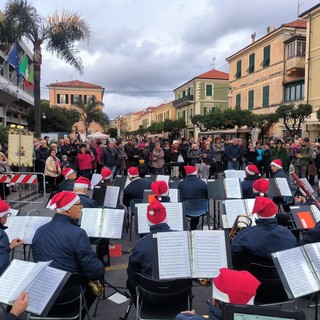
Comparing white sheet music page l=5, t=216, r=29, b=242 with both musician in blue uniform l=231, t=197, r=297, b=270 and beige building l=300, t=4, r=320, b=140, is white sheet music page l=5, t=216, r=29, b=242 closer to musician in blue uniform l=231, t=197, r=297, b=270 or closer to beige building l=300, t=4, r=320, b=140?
musician in blue uniform l=231, t=197, r=297, b=270

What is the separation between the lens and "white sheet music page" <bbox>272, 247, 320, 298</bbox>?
290 centimetres

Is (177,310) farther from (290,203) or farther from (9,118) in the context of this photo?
(9,118)

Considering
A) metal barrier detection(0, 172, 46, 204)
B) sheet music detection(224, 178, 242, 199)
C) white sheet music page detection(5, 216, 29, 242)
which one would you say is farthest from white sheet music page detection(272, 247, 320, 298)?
metal barrier detection(0, 172, 46, 204)

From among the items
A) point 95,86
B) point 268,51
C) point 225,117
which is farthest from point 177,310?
point 95,86

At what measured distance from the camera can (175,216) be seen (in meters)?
4.93

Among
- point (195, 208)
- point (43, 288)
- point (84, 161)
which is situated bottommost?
point (195, 208)

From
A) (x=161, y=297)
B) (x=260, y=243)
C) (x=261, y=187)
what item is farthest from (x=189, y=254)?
(x=261, y=187)

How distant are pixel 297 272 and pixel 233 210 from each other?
7.36ft

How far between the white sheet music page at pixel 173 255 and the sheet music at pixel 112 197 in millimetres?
3405

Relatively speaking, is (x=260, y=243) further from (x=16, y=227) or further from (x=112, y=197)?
(x=112, y=197)

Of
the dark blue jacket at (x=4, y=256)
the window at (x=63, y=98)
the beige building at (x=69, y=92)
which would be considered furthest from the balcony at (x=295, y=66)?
the window at (x=63, y=98)

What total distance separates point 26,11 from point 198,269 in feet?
51.8

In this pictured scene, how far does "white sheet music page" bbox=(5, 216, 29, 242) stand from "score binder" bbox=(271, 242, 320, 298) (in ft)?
10.4

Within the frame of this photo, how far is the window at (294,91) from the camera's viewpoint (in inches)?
1143
